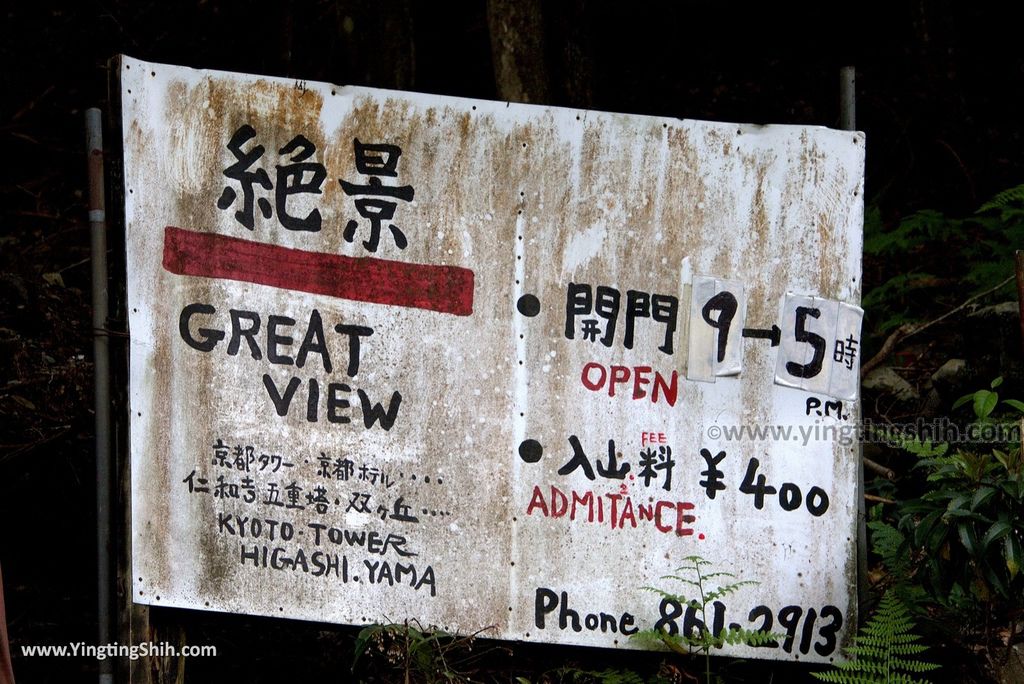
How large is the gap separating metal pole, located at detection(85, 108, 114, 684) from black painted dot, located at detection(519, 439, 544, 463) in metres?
1.52

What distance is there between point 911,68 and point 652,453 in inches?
249

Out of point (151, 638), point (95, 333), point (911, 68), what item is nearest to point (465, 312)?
point (95, 333)

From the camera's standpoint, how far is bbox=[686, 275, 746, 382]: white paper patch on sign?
318 cm

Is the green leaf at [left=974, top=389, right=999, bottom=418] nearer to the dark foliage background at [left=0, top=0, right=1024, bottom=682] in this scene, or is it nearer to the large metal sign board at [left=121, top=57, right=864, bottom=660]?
the large metal sign board at [left=121, top=57, right=864, bottom=660]

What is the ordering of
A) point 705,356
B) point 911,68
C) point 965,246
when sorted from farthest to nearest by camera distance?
1. point 911,68
2. point 965,246
3. point 705,356

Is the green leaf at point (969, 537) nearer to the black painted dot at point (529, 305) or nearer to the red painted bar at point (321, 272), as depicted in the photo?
the black painted dot at point (529, 305)

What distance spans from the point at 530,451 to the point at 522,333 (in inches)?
16.9

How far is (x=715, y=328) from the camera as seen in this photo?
3.18 meters

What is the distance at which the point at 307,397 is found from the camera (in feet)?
10.6

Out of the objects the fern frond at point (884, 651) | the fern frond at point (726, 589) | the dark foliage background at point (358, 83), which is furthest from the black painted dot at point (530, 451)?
the dark foliage background at point (358, 83)

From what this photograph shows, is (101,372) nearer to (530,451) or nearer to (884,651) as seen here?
(530,451)

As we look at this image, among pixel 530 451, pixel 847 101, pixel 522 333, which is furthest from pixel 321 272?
pixel 847 101

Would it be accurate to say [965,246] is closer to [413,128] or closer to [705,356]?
[705,356]

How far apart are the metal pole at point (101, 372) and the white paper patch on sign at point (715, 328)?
2127 millimetres
